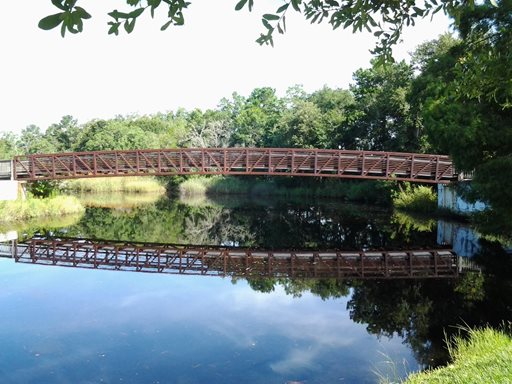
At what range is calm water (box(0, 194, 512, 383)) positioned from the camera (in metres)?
6.86

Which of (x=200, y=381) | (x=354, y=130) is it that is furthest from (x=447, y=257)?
(x=354, y=130)

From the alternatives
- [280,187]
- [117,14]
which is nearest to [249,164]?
[280,187]

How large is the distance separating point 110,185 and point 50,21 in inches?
1770

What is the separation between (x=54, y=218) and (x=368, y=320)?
2038 centimetres

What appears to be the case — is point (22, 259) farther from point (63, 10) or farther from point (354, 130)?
point (354, 130)

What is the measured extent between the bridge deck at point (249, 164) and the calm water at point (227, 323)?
10.2 m

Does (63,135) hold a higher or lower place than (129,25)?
higher

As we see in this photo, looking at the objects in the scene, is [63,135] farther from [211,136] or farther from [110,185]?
[110,185]

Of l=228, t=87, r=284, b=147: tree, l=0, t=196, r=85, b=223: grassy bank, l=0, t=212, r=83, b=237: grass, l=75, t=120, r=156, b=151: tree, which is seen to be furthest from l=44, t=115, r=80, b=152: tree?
l=0, t=212, r=83, b=237: grass

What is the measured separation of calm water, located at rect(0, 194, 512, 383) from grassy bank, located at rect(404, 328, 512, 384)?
0.74 meters

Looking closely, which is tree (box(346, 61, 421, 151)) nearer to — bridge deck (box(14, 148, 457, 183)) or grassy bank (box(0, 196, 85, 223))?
bridge deck (box(14, 148, 457, 183))

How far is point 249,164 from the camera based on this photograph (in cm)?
2850

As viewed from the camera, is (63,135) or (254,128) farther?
(63,135)

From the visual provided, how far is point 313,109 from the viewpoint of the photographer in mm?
42375
